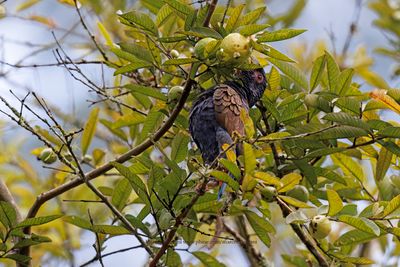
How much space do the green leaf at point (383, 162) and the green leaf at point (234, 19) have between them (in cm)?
52

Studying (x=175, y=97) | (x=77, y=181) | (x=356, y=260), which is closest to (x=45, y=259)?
(x=77, y=181)

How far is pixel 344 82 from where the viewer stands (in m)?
1.66

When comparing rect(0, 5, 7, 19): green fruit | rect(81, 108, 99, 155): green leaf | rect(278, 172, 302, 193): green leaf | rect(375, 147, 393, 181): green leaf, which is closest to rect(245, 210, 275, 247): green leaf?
rect(278, 172, 302, 193): green leaf

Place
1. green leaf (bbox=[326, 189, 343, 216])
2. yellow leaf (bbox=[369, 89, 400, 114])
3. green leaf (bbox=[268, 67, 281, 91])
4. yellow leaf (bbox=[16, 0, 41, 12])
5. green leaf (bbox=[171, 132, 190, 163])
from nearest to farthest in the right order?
green leaf (bbox=[326, 189, 343, 216])
yellow leaf (bbox=[369, 89, 400, 114])
green leaf (bbox=[171, 132, 190, 163])
green leaf (bbox=[268, 67, 281, 91])
yellow leaf (bbox=[16, 0, 41, 12])

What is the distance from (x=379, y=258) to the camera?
2430 mm

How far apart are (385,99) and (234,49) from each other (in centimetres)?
40

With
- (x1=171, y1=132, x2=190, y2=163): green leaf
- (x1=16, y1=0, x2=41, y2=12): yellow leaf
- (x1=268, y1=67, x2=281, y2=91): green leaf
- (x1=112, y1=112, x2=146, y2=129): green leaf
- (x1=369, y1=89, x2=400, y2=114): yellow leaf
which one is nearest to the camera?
(x1=369, y1=89, x2=400, y2=114): yellow leaf

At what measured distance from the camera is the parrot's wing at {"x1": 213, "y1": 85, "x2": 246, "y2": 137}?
155 centimetres

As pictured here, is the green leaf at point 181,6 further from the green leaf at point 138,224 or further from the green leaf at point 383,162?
the green leaf at point 383,162

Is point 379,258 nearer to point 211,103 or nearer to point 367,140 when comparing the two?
point 367,140

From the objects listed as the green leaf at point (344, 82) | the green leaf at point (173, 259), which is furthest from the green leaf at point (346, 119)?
the green leaf at point (173, 259)

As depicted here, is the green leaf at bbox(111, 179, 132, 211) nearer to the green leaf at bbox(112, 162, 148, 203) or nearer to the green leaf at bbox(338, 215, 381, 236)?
the green leaf at bbox(112, 162, 148, 203)

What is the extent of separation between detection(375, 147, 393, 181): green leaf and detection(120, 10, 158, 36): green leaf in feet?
2.06

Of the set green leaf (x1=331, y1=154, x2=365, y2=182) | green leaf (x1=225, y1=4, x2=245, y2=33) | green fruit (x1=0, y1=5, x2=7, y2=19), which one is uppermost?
green fruit (x1=0, y1=5, x2=7, y2=19)
